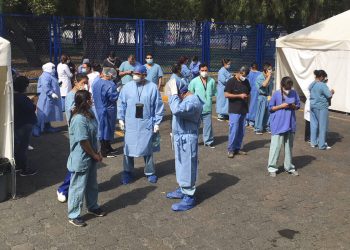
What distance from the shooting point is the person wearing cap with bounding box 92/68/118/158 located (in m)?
8.19

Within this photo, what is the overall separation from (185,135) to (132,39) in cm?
1049

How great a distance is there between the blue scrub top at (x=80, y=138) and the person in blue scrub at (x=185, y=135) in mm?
1065

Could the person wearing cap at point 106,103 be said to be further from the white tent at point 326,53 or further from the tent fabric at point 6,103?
the white tent at point 326,53

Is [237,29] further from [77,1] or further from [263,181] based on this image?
[263,181]

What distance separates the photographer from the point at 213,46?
56.7 feet

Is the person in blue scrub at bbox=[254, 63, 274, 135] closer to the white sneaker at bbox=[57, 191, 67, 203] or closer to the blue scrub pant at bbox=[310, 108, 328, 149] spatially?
the blue scrub pant at bbox=[310, 108, 328, 149]

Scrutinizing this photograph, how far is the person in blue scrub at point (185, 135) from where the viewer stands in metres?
5.74

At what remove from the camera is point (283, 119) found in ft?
23.9

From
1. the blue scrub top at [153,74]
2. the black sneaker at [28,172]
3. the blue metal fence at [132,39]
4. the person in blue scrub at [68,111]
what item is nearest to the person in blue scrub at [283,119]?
the person in blue scrub at [68,111]

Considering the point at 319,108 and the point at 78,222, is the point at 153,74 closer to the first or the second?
the point at 319,108

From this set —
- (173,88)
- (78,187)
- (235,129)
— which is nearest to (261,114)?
(235,129)

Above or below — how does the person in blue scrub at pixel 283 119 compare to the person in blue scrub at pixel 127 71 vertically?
below

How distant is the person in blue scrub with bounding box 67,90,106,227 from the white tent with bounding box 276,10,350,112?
9457 millimetres

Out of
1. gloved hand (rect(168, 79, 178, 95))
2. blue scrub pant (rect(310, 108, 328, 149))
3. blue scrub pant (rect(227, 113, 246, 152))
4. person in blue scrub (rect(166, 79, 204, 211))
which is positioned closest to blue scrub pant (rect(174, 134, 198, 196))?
person in blue scrub (rect(166, 79, 204, 211))
